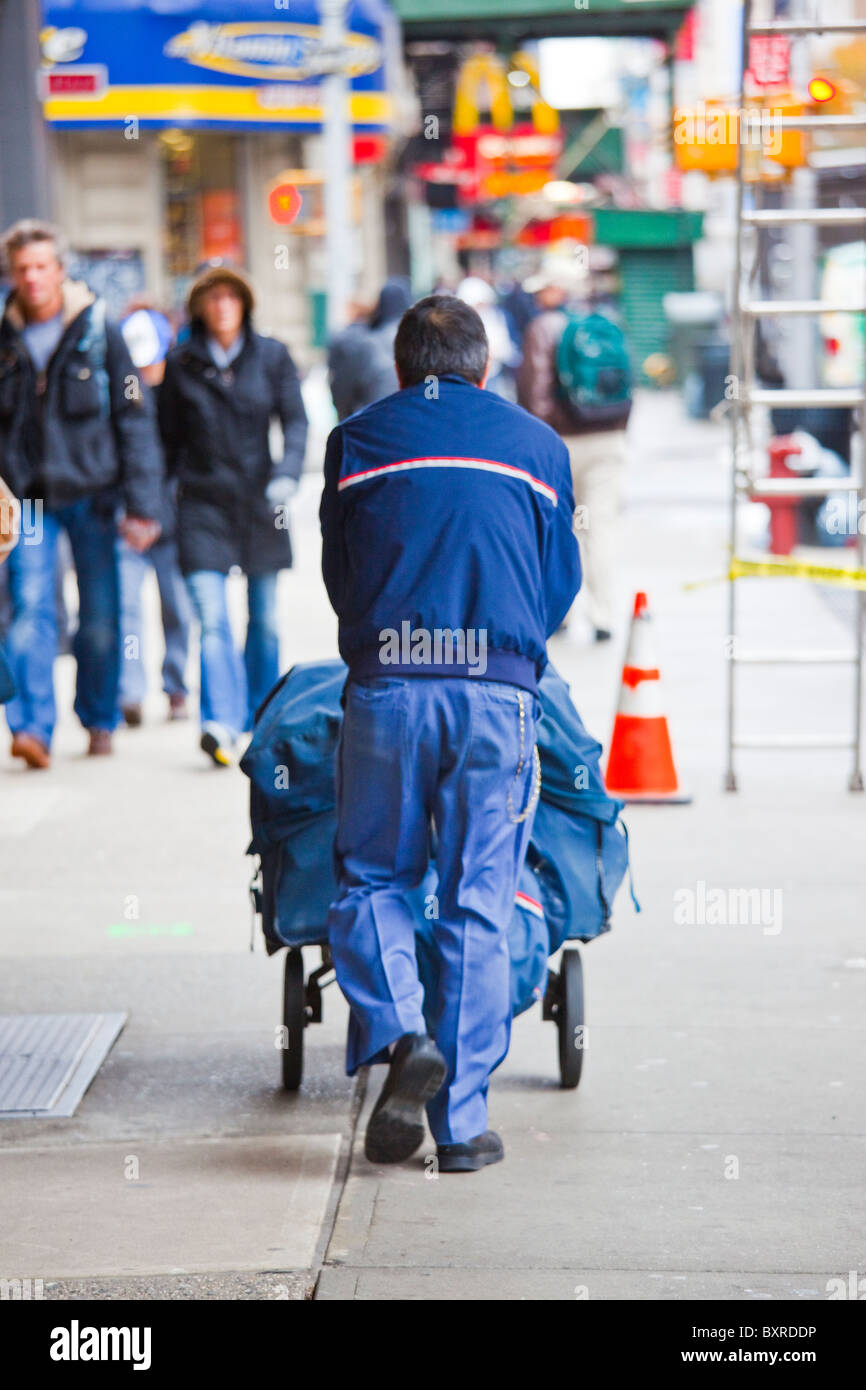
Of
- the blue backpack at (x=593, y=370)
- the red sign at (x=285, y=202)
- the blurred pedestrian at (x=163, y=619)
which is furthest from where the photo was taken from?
the red sign at (x=285, y=202)

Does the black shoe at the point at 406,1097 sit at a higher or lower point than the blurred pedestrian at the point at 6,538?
lower

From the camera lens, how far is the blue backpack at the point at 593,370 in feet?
36.5

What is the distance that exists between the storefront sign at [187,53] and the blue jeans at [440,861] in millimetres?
16818

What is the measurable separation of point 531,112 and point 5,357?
94.6 ft

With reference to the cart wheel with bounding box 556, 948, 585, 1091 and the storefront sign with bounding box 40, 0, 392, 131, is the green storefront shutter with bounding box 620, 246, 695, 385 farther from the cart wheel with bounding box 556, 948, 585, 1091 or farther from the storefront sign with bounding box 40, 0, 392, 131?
the cart wheel with bounding box 556, 948, 585, 1091

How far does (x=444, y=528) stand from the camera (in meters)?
4.27

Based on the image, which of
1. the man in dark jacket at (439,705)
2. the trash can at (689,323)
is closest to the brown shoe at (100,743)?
the man in dark jacket at (439,705)

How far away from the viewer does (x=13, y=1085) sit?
5.02 metres

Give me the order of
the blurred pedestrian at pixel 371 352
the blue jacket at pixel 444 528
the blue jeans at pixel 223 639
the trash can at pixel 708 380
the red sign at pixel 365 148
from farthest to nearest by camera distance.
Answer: the trash can at pixel 708 380 → the red sign at pixel 365 148 → the blurred pedestrian at pixel 371 352 → the blue jeans at pixel 223 639 → the blue jacket at pixel 444 528

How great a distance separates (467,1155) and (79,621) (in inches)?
189

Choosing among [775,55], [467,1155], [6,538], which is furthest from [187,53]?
[467,1155]

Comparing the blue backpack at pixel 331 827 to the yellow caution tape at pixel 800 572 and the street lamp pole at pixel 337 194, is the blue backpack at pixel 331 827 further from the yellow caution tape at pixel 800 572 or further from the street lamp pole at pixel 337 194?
the street lamp pole at pixel 337 194

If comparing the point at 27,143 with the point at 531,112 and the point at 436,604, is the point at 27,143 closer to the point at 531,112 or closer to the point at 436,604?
the point at 436,604

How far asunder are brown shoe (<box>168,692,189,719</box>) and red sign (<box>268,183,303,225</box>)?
1346cm
